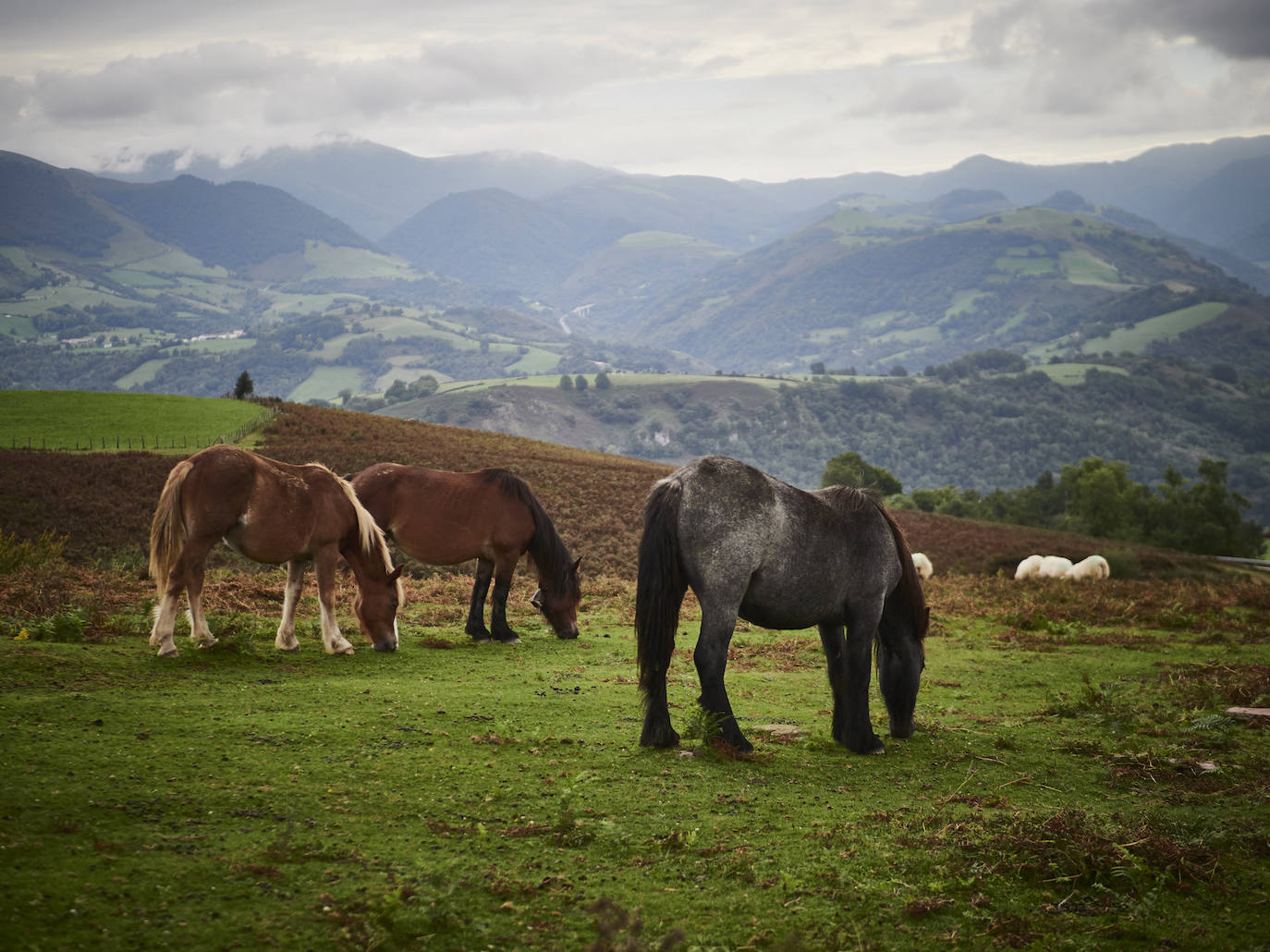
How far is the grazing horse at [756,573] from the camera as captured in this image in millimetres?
7973

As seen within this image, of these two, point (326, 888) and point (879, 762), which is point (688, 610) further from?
point (326, 888)

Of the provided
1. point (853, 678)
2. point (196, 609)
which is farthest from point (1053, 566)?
point (196, 609)

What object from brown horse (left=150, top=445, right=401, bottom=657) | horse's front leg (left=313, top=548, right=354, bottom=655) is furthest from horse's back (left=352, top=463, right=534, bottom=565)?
horse's front leg (left=313, top=548, right=354, bottom=655)

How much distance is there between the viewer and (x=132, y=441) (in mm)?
39312

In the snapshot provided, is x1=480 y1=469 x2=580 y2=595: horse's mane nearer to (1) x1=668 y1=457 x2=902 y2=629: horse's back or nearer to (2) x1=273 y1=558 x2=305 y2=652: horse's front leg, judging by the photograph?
(2) x1=273 y1=558 x2=305 y2=652: horse's front leg

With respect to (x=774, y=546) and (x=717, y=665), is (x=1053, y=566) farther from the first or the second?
(x=717, y=665)

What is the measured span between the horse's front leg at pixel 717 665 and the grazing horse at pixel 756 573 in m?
0.01

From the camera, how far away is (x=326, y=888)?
14.9ft

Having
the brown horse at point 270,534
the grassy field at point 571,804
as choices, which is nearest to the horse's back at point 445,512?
the grassy field at point 571,804

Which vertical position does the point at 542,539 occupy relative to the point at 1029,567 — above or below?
above

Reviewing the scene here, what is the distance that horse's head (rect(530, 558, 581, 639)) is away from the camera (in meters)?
14.7

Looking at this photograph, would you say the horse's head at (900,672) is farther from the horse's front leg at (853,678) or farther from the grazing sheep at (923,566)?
the grazing sheep at (923,566)

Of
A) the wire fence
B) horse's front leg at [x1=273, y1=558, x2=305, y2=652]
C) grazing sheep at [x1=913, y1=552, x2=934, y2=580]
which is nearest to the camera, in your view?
horse's front leg at [x1=273, y1=558, x2=305, y2=652]

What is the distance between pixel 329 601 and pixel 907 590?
23.2 feet
